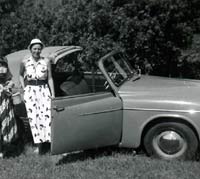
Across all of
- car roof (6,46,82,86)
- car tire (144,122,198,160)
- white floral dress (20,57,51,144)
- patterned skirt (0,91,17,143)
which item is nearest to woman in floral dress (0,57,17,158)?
patterned skirt (0,91,17,143)

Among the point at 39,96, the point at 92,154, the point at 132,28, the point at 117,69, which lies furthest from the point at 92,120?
the point at 132,28

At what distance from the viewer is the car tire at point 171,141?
6.14m

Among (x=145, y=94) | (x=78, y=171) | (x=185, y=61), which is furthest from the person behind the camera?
(x=185, y=61)

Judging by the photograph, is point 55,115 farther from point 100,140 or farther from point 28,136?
point 28,136

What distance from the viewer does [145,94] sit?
21.1 feet

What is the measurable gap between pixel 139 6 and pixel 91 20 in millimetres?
1227

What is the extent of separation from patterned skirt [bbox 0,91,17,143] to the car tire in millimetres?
1967

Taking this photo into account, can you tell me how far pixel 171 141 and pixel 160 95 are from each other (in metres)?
0.66

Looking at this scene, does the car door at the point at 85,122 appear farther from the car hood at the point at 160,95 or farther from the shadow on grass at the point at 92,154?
the shadow on grass at the point at 92,154

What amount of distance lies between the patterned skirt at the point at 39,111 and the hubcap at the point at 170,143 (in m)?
1.59

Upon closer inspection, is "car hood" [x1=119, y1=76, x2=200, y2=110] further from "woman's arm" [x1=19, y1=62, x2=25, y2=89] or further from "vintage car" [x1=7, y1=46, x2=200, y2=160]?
"woman's arm" [x1=19, y1=62, x2=25, y2=89]

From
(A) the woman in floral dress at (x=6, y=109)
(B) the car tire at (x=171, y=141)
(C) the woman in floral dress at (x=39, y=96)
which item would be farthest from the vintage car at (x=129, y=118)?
(A) the woman in floral dress at (x=6, y=109)

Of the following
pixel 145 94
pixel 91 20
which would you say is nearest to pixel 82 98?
pixel 145 94

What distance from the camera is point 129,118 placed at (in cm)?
630
